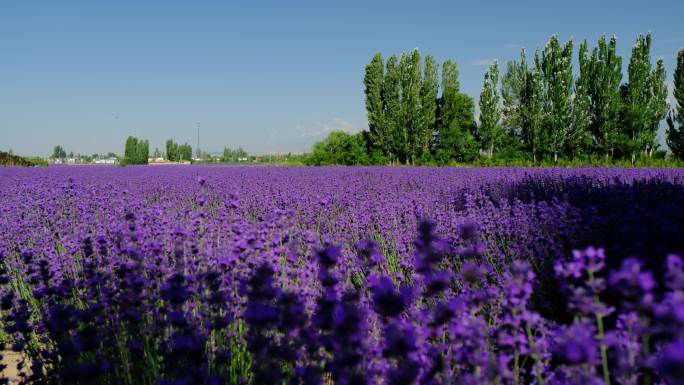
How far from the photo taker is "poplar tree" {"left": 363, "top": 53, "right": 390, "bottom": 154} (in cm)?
2939

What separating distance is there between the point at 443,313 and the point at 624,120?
2606 centimetres

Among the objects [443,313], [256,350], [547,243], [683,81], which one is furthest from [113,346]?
[683,81]

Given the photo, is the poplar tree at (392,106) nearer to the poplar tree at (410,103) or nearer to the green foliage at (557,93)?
the poplar tree at (410,103)

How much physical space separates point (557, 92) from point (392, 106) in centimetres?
919

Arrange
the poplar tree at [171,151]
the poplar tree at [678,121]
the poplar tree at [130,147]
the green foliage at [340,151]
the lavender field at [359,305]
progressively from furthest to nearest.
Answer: the poplar tree at [171,151] < the poplar tree at [130,147] < the green foliage at [340,151] < the poplar tree at [678,121] < the lavender field at [359,305]

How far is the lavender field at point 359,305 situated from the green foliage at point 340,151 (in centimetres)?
2498

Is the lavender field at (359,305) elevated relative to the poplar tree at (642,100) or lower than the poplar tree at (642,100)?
lower

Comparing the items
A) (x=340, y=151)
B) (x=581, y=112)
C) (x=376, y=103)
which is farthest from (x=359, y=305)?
(x=340, y=151)

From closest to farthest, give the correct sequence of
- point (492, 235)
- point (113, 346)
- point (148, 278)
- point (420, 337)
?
point (420, 337) → point (113, 346) → point (148, 278) → point (492, 235)

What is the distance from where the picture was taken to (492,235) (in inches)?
152

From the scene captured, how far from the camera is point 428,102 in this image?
29.2m

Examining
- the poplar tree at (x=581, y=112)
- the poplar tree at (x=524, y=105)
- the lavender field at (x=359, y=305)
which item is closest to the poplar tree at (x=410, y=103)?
the poplar tree at (x=524, y=105)

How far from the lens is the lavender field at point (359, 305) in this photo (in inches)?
46.3

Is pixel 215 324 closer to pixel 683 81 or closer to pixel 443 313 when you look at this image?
pixel 443 313
